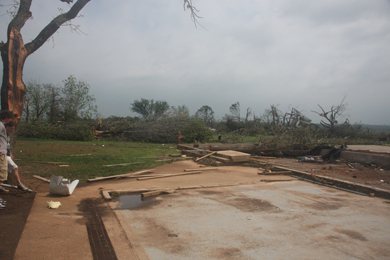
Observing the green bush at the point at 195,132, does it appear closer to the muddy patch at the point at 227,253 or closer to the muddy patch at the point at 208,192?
the muddy patch at the point at 208,192

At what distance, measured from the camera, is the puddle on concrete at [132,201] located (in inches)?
183

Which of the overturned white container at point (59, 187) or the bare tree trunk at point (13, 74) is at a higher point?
the bare tree trunk at point (13, 74)

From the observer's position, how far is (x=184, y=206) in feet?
15.4

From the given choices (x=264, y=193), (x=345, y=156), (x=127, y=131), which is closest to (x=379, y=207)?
(x=264, y=193)

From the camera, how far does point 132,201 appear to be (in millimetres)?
4980

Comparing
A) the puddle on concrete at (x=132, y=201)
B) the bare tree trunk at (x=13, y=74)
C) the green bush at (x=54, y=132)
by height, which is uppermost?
the bare tree trunk at (x=13, y=74)

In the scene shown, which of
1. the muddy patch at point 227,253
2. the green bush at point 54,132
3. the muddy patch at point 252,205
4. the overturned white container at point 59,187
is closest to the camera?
the muddy patch at point 227,253

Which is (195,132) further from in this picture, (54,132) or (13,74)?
(13,74)

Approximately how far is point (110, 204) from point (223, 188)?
265cm

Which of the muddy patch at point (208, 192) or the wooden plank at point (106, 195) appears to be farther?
the muddy patch at point (208, 192)

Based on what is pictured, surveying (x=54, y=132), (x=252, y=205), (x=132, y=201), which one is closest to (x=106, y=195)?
(x=132, y=201)

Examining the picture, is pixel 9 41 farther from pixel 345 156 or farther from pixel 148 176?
pixel 345 156

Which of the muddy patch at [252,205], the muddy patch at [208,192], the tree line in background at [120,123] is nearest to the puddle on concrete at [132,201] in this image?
the muddy patch at [208,192]

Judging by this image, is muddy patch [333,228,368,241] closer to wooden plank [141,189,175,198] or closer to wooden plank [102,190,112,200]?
wooden plank [141,189,175,198]
